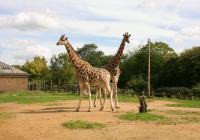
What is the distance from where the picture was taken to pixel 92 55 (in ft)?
289

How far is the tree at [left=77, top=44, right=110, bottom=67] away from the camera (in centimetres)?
8250

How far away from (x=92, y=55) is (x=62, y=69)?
20451 millimetres

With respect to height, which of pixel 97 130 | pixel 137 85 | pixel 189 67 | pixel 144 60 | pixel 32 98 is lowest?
pixel 97 130

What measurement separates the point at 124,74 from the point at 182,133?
5286 cm

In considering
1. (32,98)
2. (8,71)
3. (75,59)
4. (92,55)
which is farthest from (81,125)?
(92,55)

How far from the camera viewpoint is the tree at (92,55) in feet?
271

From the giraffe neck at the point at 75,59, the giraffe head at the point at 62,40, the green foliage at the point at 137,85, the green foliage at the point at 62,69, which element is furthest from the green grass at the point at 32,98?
the green foliage at the point at 62,69

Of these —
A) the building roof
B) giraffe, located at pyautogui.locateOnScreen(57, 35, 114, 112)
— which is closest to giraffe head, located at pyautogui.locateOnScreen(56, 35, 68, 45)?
giraffe, located at pyautogui.locateOnScreen(57, 35, 114, 112)

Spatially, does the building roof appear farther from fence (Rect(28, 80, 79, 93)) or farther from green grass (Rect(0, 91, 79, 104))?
green grass (Rect(0, 91, 79, 104))

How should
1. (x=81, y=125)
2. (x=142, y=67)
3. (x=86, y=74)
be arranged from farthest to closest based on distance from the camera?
(x=142, y=67) < (x=86, y=74) < (x=81, y=125)

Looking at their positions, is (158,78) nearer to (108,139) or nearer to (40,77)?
(40,77)

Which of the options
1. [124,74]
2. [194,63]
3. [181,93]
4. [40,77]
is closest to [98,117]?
[181,93]

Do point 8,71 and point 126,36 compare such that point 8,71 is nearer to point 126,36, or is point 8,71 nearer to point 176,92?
point 176,92

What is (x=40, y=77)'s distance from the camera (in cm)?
8175
